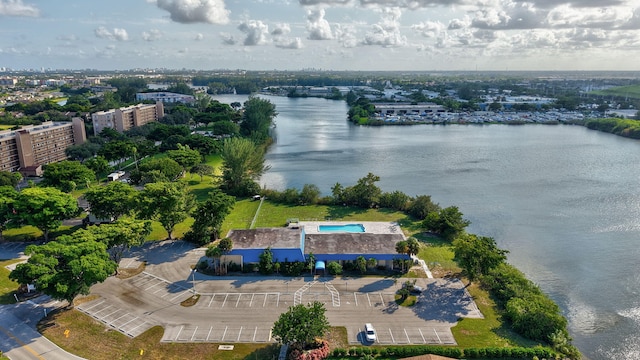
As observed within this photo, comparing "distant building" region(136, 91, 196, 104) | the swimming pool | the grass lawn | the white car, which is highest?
"distant building" region(136, 91, 196, 104)

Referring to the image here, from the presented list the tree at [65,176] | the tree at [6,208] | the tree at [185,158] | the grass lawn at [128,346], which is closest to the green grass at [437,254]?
the grass lawn at [128,346]

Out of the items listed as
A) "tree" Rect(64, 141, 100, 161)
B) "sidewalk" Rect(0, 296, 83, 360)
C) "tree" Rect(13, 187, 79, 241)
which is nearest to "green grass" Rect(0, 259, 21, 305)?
"sidewalk" Rect(0, 296, 83, 360)

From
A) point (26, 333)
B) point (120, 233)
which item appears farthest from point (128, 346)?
point (120, 233)

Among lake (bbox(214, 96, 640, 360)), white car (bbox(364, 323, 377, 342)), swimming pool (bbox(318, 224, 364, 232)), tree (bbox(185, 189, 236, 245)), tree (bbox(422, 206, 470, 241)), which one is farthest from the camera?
swimming pool (bbox(318, 224, 364, 232))

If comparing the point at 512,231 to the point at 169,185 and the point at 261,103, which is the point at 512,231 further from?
the point at 261,103

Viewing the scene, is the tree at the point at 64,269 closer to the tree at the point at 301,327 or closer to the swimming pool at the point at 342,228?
the tree at the point at 301,327

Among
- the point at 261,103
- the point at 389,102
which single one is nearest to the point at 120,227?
the point at 261,103

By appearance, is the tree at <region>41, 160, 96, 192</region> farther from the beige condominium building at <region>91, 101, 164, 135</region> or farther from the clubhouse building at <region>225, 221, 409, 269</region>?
the beige condominium building at <region>91, 101, 164, 135</region>
